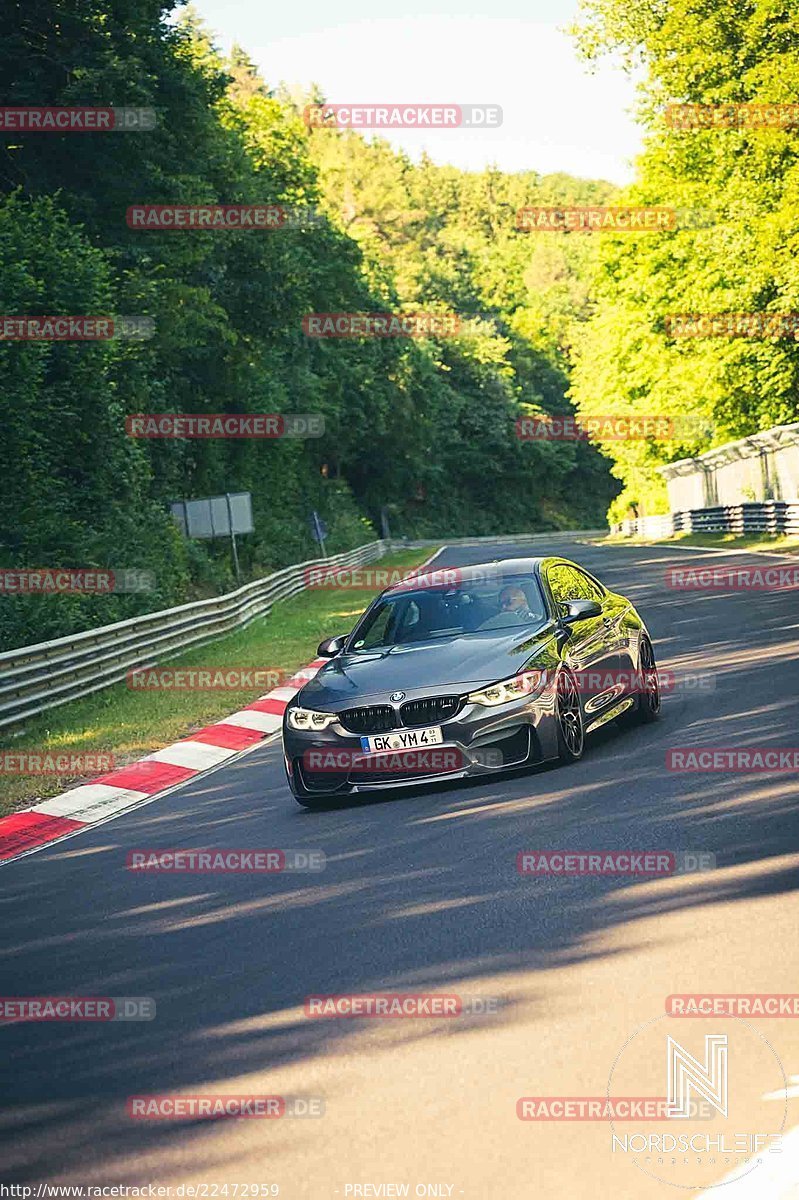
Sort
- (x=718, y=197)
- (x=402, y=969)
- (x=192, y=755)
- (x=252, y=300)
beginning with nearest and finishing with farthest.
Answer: (x=402, y=969) → (x=192, y=755) → (x=252, y=300) → (x=718, y=197)

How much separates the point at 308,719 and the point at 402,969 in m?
4.62

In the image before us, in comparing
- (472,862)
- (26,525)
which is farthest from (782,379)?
(472,862)

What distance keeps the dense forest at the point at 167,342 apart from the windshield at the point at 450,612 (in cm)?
999

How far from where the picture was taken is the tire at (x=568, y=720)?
10781 millimetres

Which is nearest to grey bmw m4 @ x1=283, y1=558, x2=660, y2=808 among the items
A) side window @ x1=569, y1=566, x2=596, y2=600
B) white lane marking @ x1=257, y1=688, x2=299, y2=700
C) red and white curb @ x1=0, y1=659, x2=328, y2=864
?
side window @ x1=569, y1=566, x2=596, y2=600

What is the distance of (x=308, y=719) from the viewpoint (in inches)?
431

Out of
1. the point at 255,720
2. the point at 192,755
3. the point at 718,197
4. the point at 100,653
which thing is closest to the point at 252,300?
the point at 718,197

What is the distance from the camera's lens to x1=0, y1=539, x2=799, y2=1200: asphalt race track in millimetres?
4602

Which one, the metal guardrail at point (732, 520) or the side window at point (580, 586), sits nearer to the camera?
the side window at point (580, 586)

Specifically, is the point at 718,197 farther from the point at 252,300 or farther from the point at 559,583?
the point at 559,583

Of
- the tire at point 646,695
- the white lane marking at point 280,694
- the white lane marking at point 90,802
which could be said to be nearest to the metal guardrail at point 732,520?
the white lane marking at point 280,694

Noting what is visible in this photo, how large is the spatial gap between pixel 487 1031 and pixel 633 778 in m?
4.81

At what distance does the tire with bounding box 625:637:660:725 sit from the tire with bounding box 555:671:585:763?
4.84 ft

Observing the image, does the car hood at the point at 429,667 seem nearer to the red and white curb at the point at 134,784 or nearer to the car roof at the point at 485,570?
the car roof at the point at 485,570
